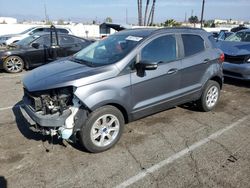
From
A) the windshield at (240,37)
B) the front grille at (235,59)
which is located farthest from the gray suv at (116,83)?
the windshield at (240,37)

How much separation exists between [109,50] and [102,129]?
4.66ft

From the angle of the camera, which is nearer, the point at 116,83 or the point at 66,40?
the point at 116,83

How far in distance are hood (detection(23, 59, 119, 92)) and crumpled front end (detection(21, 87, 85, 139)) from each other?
0.09 meters

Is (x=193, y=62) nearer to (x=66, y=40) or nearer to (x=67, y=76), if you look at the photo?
(x=67, y=76)

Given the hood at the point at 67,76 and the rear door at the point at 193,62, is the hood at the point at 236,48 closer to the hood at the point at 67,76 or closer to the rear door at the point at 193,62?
the rear door at the point at 193,62

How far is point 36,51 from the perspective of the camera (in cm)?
973

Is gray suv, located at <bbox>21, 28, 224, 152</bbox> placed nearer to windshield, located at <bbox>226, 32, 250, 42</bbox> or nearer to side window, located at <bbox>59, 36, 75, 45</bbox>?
windshield, located at <bbox>226, 32, 250, 42</bbox>

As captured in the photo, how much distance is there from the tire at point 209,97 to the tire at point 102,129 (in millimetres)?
2095

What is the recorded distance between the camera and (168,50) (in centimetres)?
446

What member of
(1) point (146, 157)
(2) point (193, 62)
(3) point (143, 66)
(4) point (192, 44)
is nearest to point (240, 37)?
(4) point (192, 44)

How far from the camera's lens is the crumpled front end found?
343 cm

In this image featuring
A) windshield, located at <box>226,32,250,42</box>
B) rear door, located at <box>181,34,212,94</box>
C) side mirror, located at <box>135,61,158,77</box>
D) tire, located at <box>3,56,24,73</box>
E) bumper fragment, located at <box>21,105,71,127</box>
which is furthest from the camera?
tire, located at <box>3,56,24,73</box>

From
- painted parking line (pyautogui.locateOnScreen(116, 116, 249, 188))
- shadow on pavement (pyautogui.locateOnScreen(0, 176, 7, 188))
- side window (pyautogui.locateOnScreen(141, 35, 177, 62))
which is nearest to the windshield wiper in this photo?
side window (pyautogui.locateOnScreen(141, 35, 177, 62))

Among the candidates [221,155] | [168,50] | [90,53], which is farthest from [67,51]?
[221,155]
